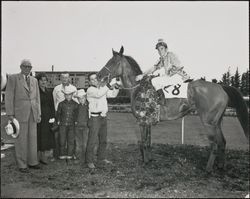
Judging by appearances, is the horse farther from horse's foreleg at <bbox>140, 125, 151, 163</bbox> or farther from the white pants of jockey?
the white pants of jockey

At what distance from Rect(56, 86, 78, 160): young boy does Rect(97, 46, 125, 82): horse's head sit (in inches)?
30.6

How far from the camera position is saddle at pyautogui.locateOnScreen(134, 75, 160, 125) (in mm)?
5500

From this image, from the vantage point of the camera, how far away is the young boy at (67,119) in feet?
18.5

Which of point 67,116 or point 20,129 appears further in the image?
point 67,116

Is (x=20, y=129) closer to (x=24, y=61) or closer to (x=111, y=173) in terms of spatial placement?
(x=24, y=61)

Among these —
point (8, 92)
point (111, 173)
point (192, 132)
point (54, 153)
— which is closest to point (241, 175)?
point (111, 173)

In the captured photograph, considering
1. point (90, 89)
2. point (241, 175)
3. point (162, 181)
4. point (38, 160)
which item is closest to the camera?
point (162, 181)

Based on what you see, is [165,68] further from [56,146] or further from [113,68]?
[56,146]

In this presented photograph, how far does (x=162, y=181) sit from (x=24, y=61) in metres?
3.20

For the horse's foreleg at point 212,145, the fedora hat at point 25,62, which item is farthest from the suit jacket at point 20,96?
the horse's foreleg at point 212,145

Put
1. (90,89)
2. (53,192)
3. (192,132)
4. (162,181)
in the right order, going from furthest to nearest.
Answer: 1. (192,132)
2. (90,89)
3. (162,181)
4. (53,192)

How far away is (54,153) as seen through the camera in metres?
6.18

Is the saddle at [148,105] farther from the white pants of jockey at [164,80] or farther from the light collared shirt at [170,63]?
the light collared shirt at [170,63]

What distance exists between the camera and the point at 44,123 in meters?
5.62
